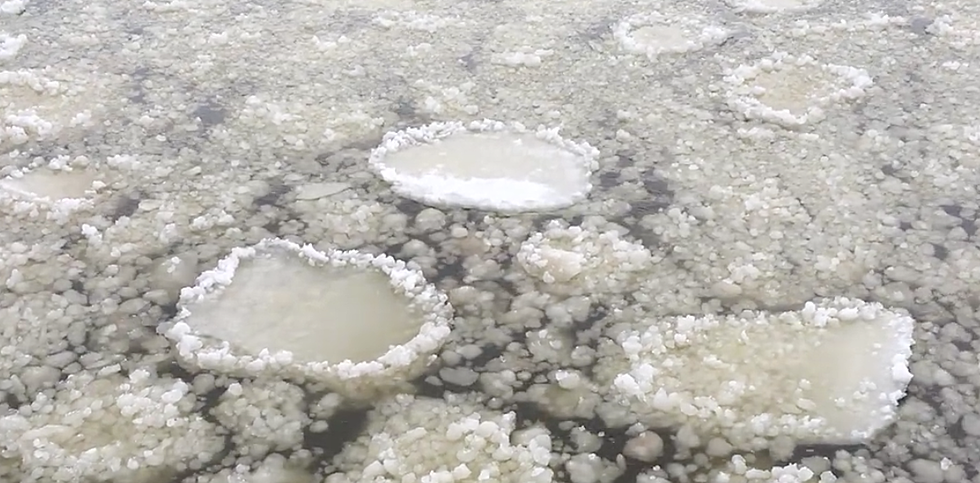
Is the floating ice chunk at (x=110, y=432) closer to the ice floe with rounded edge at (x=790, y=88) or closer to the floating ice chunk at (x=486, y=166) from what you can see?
the floating ice chunk at (x=486, y=166)

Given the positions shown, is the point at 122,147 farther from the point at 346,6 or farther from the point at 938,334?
the point at 938,334

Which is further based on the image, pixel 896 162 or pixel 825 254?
pixel 896 162

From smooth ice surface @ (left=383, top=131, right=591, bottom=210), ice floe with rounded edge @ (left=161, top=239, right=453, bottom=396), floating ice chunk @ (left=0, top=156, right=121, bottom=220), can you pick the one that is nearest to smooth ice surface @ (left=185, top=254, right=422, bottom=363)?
ice floe with rounded edge @ (left=161, top=239, right=453, bottom=396)

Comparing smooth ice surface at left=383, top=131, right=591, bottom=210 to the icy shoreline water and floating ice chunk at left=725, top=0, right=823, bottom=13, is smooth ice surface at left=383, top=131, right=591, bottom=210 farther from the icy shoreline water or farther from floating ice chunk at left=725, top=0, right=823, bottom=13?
floating ice chunk at left=725, top=0, right=823, bottom=13

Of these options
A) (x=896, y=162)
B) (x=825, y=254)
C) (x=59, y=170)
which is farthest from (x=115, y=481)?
(x=896, y=162)

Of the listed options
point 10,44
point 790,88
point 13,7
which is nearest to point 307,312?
point 790,88

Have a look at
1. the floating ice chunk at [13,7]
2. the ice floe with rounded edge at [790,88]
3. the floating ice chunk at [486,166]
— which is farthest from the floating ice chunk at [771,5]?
the floating ice chunk at [13,7]

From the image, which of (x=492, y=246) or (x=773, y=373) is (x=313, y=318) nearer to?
(x=492, y=246)
